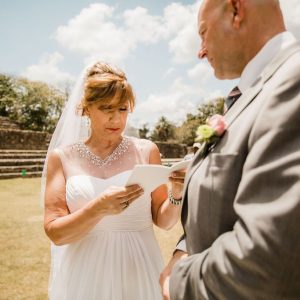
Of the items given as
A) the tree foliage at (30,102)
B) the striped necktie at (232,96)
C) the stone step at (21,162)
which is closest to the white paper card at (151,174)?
the striped necktie at (232,96)

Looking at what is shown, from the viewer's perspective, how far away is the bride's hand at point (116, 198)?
222cm

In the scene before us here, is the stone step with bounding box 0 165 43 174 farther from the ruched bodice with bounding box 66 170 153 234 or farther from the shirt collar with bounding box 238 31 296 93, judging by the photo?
Result: the shirt collar with bounding box 238 31 296 93

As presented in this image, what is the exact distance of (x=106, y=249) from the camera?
8.86ft

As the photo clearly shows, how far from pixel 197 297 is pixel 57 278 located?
202 cm

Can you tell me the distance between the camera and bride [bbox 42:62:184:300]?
2615 mm

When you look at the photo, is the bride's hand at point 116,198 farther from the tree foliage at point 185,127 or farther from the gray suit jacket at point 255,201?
the tree foliage at point 185,127

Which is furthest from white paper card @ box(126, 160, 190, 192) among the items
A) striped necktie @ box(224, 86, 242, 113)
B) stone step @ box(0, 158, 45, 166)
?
stone step @ box(0, 158, 45, 166)

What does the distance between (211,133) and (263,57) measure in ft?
1.16

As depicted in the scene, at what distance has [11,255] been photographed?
22.3 ft

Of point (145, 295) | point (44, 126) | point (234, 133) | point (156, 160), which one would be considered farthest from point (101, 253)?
point (44, 126)

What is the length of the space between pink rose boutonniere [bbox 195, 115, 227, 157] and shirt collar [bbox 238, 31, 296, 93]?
0.18m

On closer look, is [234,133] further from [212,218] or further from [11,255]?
[11,255]

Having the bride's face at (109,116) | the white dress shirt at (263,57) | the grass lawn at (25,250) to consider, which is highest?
the white dress shirt at (263,57)

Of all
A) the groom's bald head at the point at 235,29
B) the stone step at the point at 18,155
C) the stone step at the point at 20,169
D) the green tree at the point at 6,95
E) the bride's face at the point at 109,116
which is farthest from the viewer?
the green tree at the point at 6,95
